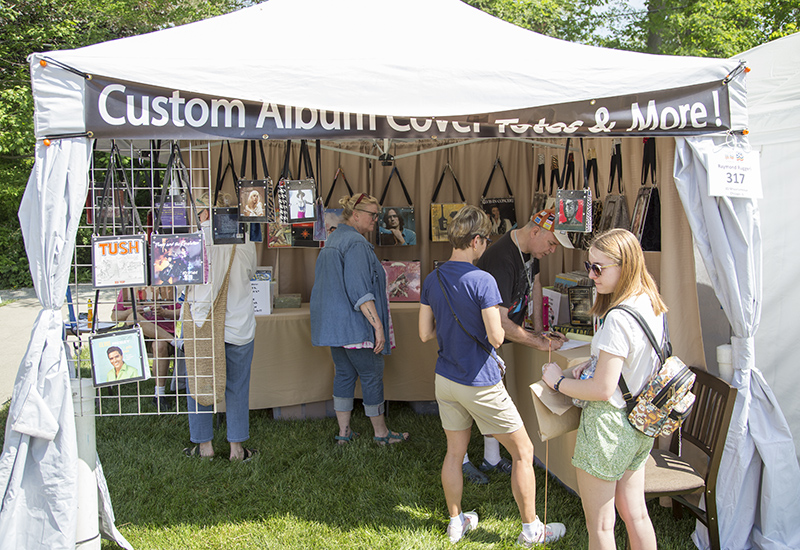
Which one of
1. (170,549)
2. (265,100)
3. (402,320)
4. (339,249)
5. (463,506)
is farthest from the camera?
(402,320)

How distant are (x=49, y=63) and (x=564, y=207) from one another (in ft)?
7.51

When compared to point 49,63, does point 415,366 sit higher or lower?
lower

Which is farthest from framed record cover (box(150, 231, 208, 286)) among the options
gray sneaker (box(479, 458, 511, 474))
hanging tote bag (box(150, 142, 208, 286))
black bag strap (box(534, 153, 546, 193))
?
black bag strap (box(534, 153, 546, 193))

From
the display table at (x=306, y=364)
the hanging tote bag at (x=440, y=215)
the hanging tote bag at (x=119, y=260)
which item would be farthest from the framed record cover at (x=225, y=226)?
the hanging tote bag at (x=440, y=215)

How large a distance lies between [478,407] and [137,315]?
2.27 meters

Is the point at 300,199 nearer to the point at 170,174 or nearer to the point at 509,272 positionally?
the point at 170,174

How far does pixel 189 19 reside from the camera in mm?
9938

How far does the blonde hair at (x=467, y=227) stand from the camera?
2.67 metres

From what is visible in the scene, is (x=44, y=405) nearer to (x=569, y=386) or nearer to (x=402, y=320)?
(x=569, y=386)

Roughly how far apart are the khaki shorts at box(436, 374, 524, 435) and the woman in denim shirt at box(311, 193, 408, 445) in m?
1.11

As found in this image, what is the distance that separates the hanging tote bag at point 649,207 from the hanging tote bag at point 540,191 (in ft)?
4.00

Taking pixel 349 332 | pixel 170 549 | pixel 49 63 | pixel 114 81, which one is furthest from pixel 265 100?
pixel 170 549

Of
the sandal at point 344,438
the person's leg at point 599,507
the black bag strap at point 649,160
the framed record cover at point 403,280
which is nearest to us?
the person's leg at point 599,507

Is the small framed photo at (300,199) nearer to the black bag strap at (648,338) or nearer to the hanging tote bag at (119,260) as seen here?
the hanging tote bag at (119,260)
